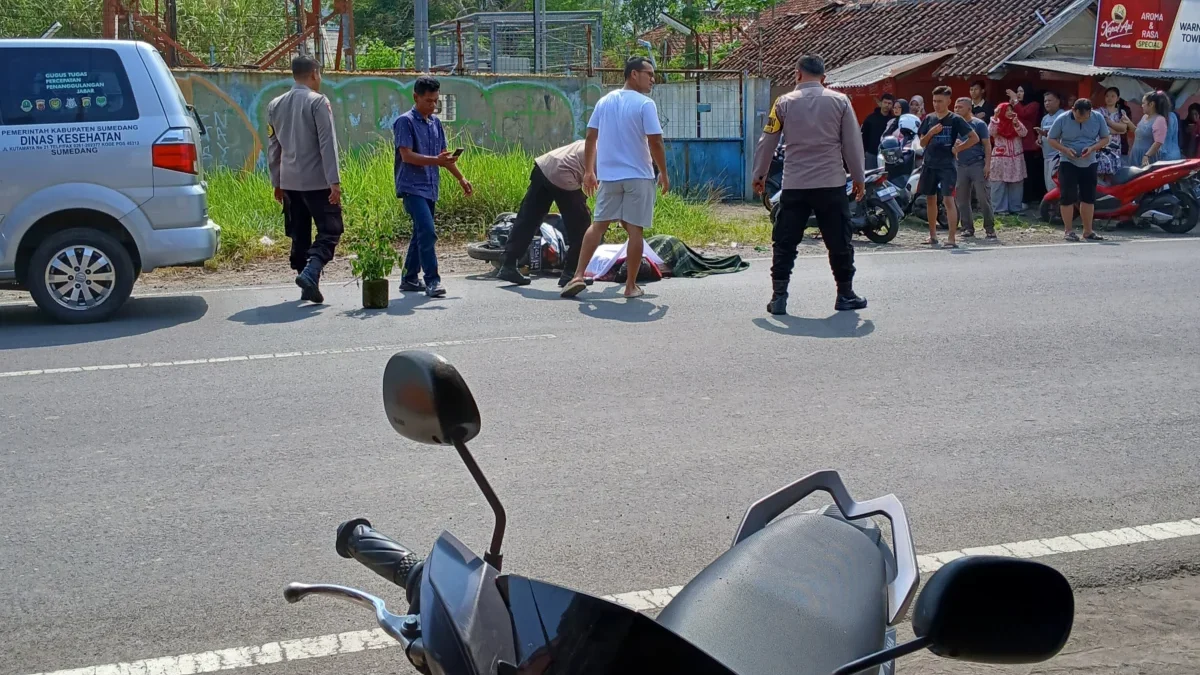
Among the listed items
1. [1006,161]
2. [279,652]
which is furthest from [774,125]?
[1006,161]

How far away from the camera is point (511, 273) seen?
34.2 feet

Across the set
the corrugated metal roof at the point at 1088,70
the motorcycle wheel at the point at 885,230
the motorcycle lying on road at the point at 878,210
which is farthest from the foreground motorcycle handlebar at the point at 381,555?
the corrugated metal roof at the point at 1088,70

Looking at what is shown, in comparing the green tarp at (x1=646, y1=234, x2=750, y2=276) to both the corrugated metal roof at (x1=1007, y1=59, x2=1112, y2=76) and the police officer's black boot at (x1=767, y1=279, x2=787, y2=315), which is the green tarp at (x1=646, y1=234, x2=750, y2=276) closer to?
the police officer's black boot at (x1=767, y1=279, x2=787, y2=315)

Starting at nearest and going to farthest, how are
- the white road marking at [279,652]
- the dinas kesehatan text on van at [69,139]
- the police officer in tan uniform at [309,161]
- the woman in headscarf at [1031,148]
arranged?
the white road marking at [279,652]
the dinas kesehatan text on van at [69,139]
the police officer in tan uniform at [309,161]
the woman in headscarf at [1031,148]

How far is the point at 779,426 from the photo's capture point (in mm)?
5762

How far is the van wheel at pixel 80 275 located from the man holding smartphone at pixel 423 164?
2235 millimetres

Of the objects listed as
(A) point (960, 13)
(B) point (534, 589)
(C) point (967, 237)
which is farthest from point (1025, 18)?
(B) point (534, 589)

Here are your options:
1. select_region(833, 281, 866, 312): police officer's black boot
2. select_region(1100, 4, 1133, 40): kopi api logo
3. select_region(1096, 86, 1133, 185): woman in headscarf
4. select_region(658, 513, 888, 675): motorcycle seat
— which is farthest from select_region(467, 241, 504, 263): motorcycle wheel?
select_region(1100, 4, 1133, 40): kopi api logo

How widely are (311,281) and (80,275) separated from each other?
1.59 meters

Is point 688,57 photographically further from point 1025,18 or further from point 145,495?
point 145,495

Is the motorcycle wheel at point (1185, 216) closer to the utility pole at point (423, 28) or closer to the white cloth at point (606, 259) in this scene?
the white cloth at point (606, 259)

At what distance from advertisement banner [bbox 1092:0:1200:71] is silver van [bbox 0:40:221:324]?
15553 millimetres

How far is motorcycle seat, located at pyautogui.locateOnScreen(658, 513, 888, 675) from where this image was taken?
180cm

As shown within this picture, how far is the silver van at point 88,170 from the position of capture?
26.9 ft
